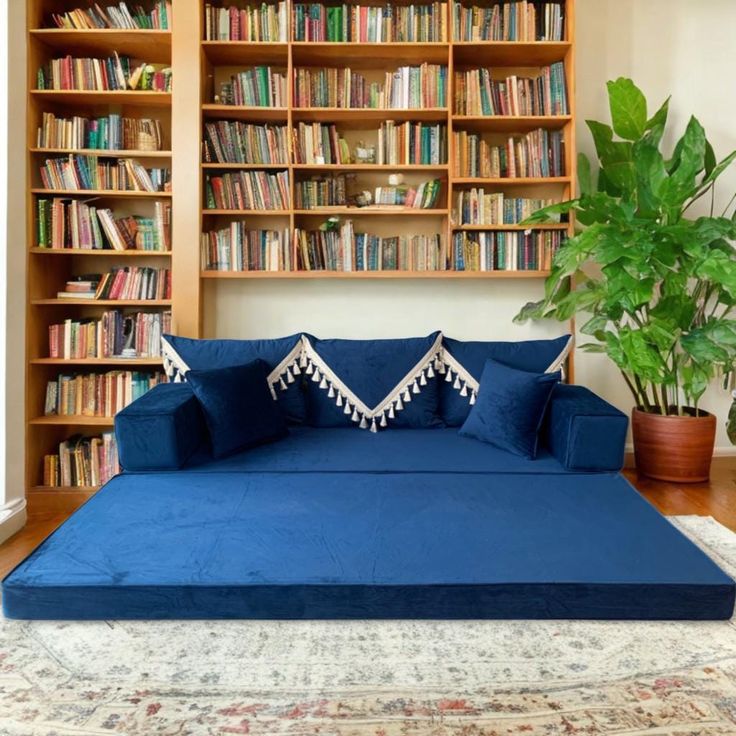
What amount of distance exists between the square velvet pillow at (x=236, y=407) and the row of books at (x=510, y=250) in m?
1.32

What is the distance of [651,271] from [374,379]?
1.43 meters

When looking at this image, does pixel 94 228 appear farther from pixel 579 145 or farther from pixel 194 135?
pixel 579 145

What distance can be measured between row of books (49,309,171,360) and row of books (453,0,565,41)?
2.21 meters

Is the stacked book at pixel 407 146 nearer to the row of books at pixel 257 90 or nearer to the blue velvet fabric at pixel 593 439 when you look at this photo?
the row of books at pixel 257 90

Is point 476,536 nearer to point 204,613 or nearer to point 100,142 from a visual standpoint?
point 204,613

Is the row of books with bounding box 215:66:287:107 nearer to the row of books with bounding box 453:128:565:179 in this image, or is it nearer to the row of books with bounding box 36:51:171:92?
the row of books with bounding box 36:51:171:92

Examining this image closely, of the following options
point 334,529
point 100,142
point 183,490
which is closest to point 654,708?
point 334,529

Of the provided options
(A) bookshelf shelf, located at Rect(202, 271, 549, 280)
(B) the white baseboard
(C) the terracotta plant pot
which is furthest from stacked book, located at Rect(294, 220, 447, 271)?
(B) the white baseboard

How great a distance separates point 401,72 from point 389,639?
289 centimetres

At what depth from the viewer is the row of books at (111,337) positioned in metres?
3.62

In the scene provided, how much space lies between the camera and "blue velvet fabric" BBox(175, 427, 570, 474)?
272 centimetres

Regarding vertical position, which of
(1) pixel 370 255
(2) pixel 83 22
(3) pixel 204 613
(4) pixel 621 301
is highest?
(2) pixel 83 22

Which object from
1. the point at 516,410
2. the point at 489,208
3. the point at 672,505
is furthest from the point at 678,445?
the point at 489,208

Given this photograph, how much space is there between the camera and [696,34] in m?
3.91
